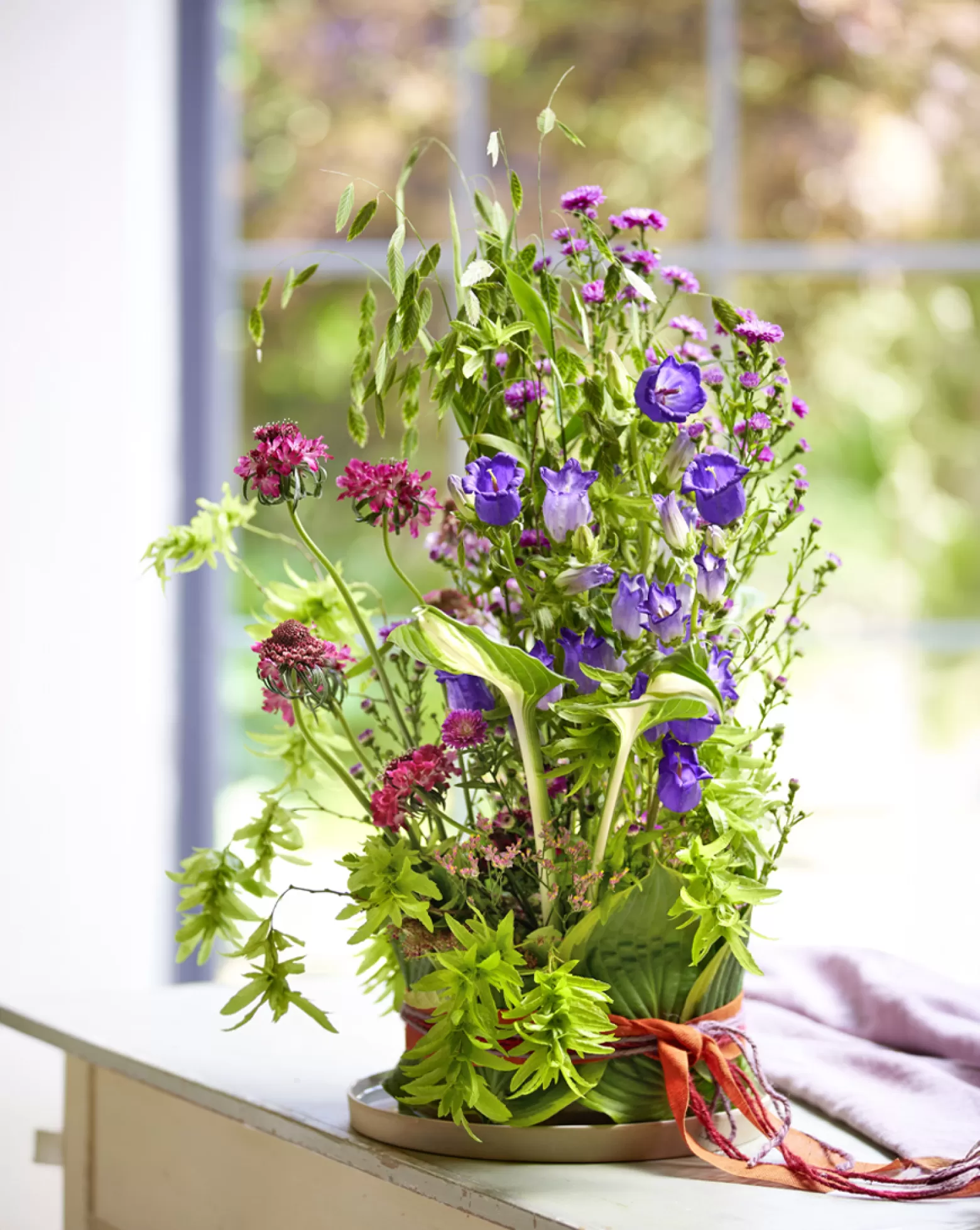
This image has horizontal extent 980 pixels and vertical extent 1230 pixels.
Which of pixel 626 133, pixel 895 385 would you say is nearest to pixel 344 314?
pixel 626 133

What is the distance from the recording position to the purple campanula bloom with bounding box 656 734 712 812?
635 millimetres

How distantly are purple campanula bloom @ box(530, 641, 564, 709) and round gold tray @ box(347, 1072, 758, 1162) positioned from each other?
208mm

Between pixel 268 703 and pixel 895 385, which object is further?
pixel 895 385

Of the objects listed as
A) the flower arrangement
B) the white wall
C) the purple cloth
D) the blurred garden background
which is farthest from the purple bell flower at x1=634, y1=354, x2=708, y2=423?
the blurred garden background

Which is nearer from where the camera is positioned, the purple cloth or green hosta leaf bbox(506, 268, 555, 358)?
green hosta leaf bbox(506, 268, 555, 358)

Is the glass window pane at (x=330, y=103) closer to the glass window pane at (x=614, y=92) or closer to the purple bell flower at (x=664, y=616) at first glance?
the glass window pane at (x=614, y=92)

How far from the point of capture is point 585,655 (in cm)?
66

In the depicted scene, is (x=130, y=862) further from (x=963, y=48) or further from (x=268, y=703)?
(x=963, y=48)

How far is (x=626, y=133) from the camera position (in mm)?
2102

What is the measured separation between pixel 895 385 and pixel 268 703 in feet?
5.45

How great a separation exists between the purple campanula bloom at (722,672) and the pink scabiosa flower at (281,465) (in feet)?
0.67

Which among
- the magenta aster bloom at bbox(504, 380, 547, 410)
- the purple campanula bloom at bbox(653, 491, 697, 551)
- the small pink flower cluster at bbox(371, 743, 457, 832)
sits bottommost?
the small pink flower cluster at bbox(371, 743, 457, 832)

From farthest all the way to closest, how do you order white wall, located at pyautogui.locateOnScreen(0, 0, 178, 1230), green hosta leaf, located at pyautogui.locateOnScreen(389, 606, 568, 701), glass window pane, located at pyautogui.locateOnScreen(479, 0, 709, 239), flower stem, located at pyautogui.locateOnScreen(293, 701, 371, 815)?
glass window pane, located at pyautogui.locateOnScreen(479, 0, 709, 239) → white wall, located at pyautogui.locateOnScreen(0, 0, 178, 1230) → flower stem, located at pyautogui.locateOnScreen(293, 701, 371, 815) → green hosta leaf, located at pyautogui.locateOnScreen(389, 606, 568, 701)

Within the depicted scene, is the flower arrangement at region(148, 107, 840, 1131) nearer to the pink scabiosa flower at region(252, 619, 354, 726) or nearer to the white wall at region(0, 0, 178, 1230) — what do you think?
the pink scabiosa flower at region(252, 619, 354, 726)
